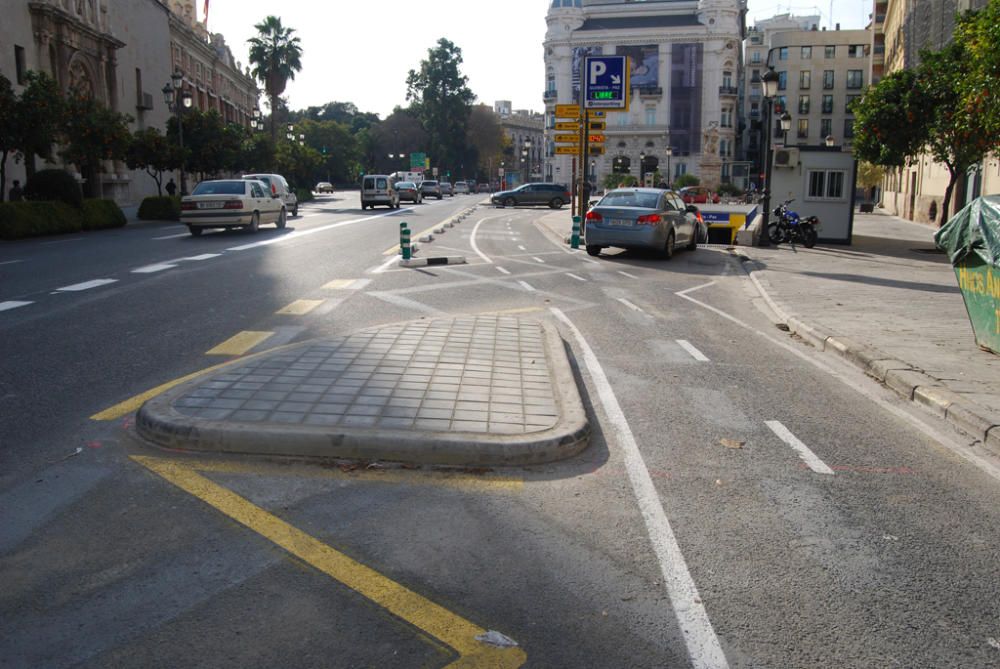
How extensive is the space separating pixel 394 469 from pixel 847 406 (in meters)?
4.02

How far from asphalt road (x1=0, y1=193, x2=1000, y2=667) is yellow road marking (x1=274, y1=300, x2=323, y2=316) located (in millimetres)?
2409

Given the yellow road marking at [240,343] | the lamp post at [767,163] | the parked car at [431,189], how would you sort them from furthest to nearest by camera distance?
the parked car at [431,189] < the lamp post at [767,163] < the yellow road marking at [240,343]

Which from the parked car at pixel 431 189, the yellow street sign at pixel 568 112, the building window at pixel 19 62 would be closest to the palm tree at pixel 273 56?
the parked car at pixel 431 189

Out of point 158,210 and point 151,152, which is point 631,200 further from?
point 151,152

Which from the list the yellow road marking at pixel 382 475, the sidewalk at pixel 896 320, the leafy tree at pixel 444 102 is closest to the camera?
the yellow road marking at pixel 382 475

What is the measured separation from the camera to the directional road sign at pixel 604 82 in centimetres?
2692

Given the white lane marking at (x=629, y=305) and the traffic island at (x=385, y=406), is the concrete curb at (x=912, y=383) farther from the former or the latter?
the traffic island at (x=385, y=406)

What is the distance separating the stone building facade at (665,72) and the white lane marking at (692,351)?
9722 centimetres

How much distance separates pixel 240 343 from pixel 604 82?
21.0 metres

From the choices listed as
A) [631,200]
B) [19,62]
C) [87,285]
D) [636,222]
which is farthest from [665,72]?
[87,285]

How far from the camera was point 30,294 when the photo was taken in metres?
12.0

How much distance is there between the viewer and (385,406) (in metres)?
6.01

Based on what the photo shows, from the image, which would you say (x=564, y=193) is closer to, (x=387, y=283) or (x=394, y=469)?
(x=387, y=283)

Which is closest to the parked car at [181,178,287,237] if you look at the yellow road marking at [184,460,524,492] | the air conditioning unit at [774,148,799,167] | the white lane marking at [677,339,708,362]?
the air conditioning unit at [774,148,799,167]
